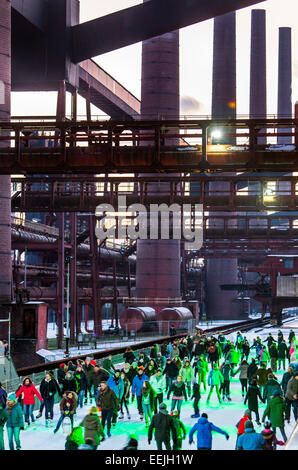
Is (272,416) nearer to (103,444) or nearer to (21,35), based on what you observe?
(103,444)

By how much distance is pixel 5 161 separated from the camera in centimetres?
2561

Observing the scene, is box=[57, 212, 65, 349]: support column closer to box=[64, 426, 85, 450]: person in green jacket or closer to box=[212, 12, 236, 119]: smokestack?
box=[64, 426, 85, 450]: person in green jacket

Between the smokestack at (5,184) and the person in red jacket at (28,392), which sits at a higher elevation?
the smokestack at (5,184)

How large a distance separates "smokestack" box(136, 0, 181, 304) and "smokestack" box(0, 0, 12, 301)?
18799mm

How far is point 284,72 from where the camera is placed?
407ft

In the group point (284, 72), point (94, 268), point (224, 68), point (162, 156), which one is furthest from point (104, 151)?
point (284, 72)

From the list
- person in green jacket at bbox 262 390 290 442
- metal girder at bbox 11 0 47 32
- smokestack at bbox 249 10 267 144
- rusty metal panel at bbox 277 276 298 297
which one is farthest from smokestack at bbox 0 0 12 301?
smokestack at bbox 249 10 267 144

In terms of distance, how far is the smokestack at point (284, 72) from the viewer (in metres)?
123

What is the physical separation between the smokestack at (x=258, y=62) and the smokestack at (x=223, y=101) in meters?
24.9

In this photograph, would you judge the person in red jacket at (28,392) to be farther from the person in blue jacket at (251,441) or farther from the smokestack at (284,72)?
the smokestack at (284,72)

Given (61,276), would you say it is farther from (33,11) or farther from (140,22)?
(140,22)

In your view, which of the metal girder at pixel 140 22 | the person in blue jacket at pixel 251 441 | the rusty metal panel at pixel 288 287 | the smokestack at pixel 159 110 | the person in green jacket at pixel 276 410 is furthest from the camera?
the rusty metal panel at pixel 288 287

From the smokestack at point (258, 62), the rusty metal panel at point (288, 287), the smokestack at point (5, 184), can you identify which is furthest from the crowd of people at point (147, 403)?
the smokestack at point (258, 62)
